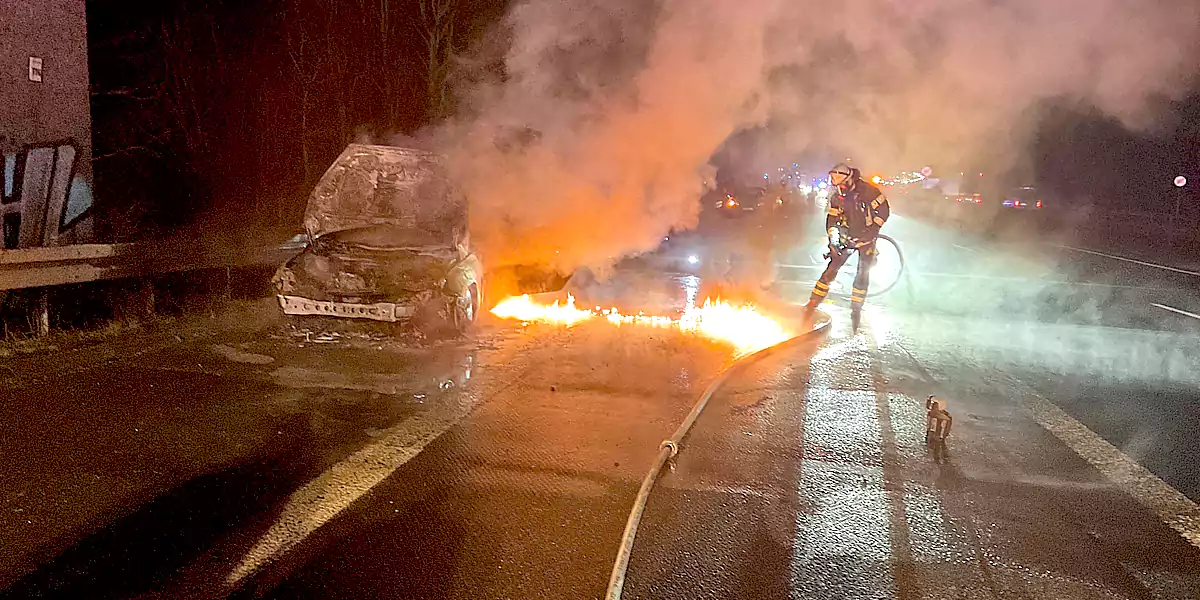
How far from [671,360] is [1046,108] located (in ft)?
22.9

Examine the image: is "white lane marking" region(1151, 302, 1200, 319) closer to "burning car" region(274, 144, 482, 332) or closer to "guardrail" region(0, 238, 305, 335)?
"burning car" region(274, 144, 482, 332)

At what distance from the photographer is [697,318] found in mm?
9961

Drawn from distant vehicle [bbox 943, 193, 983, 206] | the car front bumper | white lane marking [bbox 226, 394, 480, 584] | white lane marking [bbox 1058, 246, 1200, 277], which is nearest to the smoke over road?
the car front bumper

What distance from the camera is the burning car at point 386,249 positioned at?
8367mm

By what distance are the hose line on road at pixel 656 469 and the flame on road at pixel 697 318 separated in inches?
21.2

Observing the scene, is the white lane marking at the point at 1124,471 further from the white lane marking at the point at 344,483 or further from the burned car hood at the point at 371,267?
the burned car hood at the point at 371,267

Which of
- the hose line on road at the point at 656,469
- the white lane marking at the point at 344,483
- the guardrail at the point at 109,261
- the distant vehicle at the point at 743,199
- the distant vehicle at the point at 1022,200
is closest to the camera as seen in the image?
the hose line on road at the point at 656,469

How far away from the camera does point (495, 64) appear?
12.4 metres

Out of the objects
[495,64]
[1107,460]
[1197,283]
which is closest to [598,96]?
[495,64]

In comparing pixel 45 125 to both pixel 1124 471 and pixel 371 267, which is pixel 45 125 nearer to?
pixel 371 267

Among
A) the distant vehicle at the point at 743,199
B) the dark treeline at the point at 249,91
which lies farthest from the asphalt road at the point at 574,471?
the dark treeline at the point at 249,91

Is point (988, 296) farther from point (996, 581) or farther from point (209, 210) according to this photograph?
point (209, 210)

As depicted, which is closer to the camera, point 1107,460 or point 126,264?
point 1107,460

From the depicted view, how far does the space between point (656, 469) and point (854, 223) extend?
6.14m
